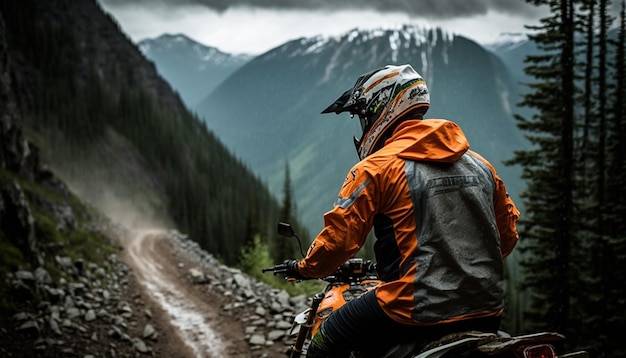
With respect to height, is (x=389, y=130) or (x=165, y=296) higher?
(x=389, y=130)

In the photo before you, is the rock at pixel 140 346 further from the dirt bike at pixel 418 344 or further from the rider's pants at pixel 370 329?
the rider's pants at pixel 370 329

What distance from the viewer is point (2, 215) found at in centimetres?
1164

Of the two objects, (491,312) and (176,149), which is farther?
(176,149)

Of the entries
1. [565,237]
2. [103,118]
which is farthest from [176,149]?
[565,237]

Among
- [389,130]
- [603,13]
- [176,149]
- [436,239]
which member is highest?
[603,13]

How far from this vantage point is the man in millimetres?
3062

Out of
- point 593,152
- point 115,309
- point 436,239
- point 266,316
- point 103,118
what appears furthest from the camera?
point 103,118

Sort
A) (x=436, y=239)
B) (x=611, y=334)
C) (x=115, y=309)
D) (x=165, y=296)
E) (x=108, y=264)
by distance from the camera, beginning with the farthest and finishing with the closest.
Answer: (x=611, y=334) → (x=108, y=264) → (x=165, y=296) → (x=115, y=309) → (x=436, y=239)

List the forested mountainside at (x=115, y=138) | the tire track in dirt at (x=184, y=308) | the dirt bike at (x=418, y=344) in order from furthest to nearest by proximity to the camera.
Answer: the forested mountainside at (x=115, y=138) → the tire track in dirt at (x=184, y=308) → the dirt bike at (x=418, y=344)

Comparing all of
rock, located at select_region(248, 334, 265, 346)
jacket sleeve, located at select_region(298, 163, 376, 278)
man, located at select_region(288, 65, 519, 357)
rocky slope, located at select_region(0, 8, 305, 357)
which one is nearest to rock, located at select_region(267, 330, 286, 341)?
rocky slope, located at select_region(0, 8, 305, 357)

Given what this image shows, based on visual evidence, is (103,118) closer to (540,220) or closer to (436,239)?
(540,220)

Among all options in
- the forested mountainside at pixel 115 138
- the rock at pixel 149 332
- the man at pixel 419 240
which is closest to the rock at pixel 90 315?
the rock at pixel 149 332

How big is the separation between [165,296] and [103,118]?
110693mm

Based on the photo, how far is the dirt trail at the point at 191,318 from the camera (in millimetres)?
9430
